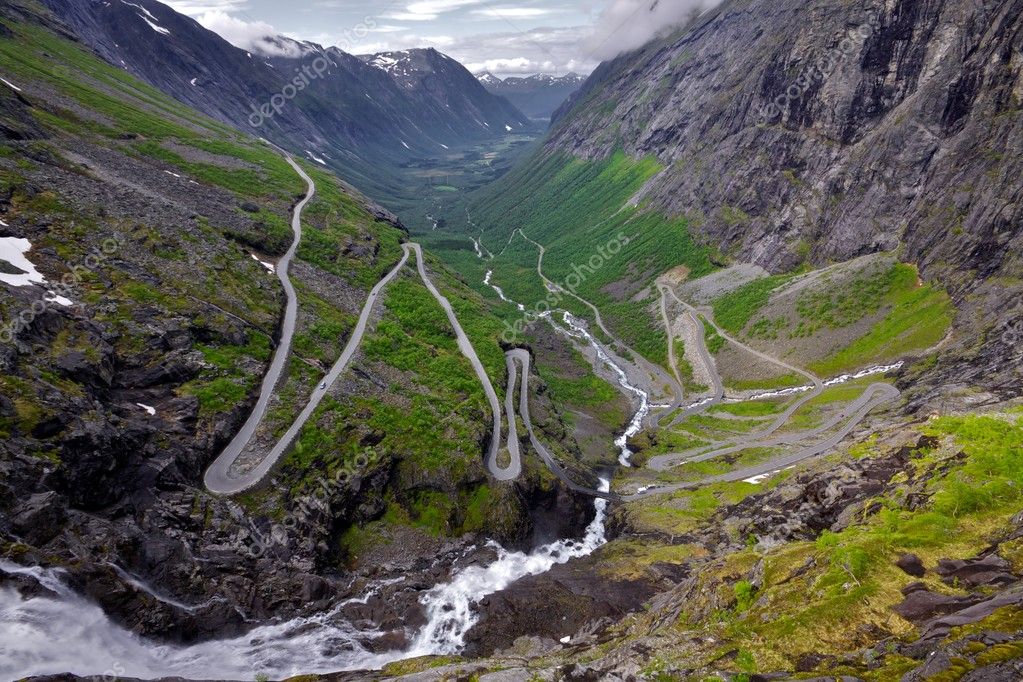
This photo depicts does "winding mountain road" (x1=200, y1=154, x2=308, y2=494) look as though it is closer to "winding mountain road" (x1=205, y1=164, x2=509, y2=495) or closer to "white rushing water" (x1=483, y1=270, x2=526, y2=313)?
"winding mountain road" (x1=205, y1=164, x2=509, y2=495)

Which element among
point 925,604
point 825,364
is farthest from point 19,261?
point 825,364

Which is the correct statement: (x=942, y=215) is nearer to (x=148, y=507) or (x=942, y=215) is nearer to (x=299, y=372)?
(x=299, y=372)

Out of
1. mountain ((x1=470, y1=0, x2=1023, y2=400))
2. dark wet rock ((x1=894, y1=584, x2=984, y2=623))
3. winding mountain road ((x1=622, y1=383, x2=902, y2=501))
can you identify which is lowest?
winding mountain road ((x1=622, y1=383, x2=902, y2=501))

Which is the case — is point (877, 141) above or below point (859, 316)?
above

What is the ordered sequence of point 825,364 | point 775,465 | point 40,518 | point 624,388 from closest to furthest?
1. point 40,518
2. point 775,465
3. point 825,364
4. point 624,388

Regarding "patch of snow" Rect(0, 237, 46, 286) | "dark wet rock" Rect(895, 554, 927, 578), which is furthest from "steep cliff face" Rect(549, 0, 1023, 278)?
"patch of snow" Rect(0, 237, 46, 286)

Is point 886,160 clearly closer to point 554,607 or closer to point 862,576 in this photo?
point 554,607
